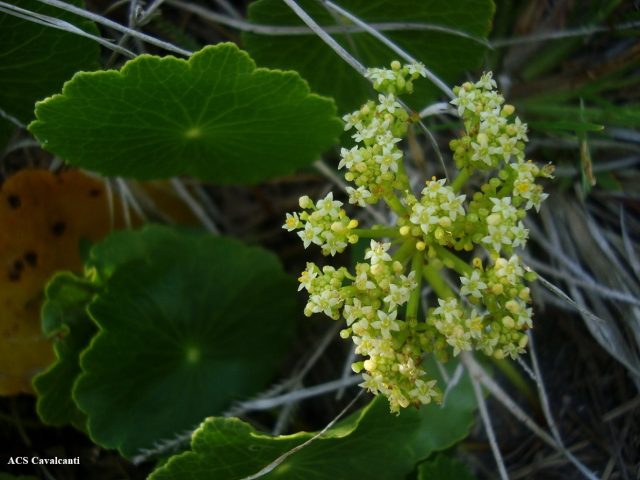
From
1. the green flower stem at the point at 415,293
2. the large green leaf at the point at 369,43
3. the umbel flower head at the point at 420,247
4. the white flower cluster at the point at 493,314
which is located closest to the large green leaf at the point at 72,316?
the large green leaf at the point at 369,43

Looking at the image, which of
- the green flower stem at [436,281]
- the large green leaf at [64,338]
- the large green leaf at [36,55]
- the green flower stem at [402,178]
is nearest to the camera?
the green flower stem at [402,178]

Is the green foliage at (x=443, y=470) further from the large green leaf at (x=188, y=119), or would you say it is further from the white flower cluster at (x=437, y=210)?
the large green leaf at (x=188, y=119)

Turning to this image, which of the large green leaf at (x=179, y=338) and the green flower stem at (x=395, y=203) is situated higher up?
the green flower stem at (x=395, y=203)

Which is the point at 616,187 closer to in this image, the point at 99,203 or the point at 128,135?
the point at 128,135

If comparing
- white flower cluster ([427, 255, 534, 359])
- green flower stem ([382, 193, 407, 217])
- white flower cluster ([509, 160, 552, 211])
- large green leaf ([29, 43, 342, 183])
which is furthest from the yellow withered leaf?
white flower cluster ([509, 160, 552, 211])

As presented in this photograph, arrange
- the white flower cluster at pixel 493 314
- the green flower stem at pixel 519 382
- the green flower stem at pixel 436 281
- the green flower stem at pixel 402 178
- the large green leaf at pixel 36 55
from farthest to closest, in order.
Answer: the green flower stem at pixel 519 382, the large green leaf at pixel 36 55, the green flower stem at pixel 436 281, the green flower stem at pixel 402 178, the white flower cluster at pixel 493 314

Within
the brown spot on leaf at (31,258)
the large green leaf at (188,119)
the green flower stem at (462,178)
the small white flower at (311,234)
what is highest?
the large green leaf at (188,119)
